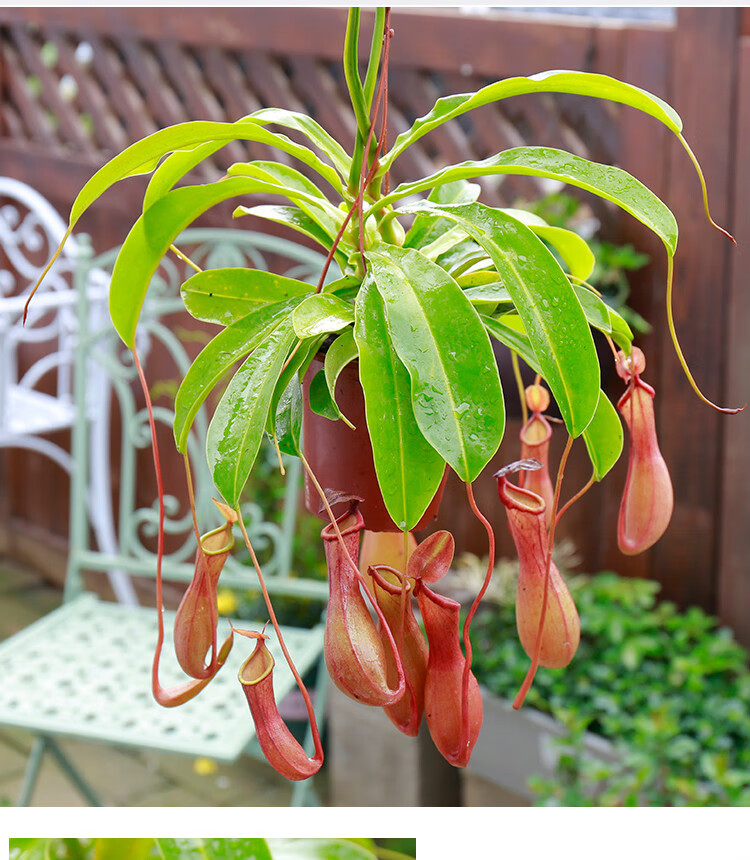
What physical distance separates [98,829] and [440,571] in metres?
0.23

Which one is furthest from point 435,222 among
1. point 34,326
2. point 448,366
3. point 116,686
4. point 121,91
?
point 34,326

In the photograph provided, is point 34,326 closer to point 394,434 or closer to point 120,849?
point 120,849

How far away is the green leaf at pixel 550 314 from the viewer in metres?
0.37

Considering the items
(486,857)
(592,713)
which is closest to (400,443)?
(486,857)

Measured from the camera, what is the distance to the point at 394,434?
0.37 m

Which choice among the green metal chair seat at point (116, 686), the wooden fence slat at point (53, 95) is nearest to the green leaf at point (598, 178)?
the green metal chair seat at point (116, 686)

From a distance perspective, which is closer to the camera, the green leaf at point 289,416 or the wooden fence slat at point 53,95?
the green leaf at point 289,416

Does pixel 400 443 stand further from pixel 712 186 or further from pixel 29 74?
pixel 29 74

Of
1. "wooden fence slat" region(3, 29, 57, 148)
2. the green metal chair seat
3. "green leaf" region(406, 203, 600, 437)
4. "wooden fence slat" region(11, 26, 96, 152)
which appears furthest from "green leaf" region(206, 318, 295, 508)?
"wooden fence slat" region(3, 29, 57, 148)

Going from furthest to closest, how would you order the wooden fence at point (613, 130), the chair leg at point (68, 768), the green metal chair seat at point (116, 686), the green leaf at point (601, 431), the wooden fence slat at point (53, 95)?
the wooden fence slat at point (53, 95)
the wooden fence at point (613, 130)
the chair leg at point (68, 768)
the green metal chair seat at point (116, 686)
the green leaf at point (601, 431)

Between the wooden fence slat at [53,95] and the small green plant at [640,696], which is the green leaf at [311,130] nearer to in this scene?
the small green plant at [640,696]

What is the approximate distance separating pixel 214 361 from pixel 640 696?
3.50 ft

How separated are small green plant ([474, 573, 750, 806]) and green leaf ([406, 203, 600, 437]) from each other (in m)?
0.95

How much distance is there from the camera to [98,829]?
461mm
